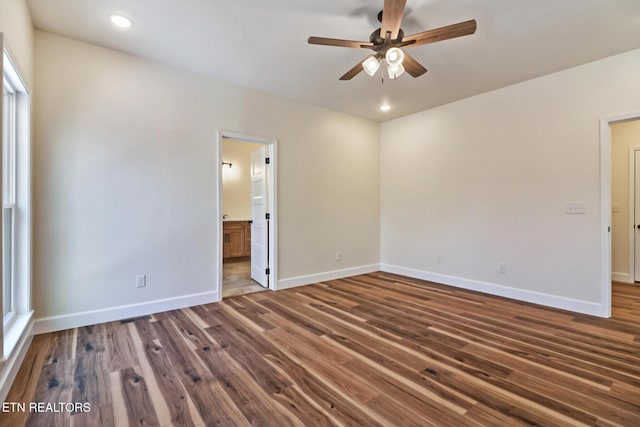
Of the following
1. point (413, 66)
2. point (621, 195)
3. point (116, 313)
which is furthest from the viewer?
point (621, 195)

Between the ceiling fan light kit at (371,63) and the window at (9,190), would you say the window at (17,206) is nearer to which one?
the window at (9,190)

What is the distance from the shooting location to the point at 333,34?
2.67 meters

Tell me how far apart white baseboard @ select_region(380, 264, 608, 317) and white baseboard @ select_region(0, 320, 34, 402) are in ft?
15.5

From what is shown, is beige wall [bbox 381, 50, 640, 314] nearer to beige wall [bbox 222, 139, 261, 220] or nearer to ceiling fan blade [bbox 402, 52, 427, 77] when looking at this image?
ceiling fan blade [bbox 402, 52, 427, 77]

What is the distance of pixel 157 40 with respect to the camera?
109 inches

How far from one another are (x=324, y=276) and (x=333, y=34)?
3.34 meters

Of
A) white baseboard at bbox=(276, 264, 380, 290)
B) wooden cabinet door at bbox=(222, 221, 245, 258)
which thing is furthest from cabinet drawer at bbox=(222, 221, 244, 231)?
white baseboard at bbox=(276, 264, 380, 290)

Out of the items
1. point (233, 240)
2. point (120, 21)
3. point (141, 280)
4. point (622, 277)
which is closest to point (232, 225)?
point (233, 240)

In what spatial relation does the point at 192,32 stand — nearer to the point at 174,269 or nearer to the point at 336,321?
the point at 174,269

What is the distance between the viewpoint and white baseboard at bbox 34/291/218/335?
2680 millimetres

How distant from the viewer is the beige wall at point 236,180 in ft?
21.7

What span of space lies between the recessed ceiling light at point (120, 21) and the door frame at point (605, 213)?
482 cm

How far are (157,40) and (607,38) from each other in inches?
169

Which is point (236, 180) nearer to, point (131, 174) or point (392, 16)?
point (131, 174)
